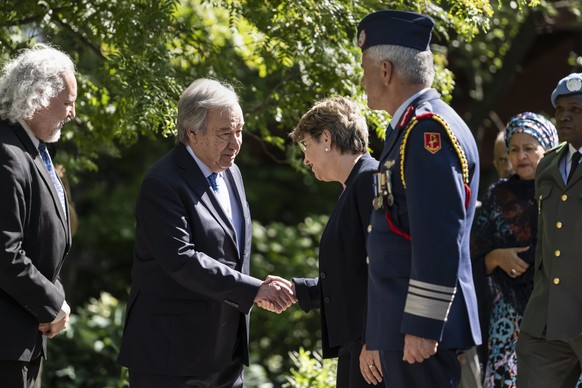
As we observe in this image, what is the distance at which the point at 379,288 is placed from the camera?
3.83m

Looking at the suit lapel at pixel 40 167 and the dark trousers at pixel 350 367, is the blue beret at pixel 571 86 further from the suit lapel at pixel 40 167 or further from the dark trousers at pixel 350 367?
the suit lapel at pixel 40 167

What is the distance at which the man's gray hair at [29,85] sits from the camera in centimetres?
439

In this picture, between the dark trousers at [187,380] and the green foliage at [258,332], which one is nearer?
the dark trousers at [187,380]

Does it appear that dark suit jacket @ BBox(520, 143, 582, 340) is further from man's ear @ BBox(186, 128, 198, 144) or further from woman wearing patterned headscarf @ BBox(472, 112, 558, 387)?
man's ear @ BBox(186, 128, 198, 144)

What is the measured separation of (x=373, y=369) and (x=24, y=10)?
324 cm

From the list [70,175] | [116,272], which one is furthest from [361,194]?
[116,272]

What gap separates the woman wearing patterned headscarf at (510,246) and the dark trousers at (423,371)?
1.93 m

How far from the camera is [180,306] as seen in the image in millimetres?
4559

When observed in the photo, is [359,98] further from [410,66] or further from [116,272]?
[116,272]

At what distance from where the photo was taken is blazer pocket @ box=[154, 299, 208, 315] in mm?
4527

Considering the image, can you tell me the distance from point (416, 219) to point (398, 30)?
794 mm

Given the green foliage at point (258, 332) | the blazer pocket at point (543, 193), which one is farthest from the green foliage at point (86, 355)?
the blazer pocket at point (543, 193)

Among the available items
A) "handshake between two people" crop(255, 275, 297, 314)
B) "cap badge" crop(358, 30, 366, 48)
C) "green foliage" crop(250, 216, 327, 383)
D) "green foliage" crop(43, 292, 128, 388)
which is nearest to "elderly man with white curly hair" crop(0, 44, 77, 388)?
"handshake between two people" crop(255, 275, 297, 314)

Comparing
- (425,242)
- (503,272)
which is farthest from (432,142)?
(503,272)
